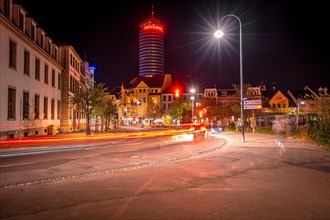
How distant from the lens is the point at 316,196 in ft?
22.1

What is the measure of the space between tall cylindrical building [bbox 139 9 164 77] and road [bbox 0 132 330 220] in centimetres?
17010

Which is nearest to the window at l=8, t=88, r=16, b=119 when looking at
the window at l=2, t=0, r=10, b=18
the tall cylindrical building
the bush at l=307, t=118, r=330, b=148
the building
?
the window at l=2, t=0, r=10, b=18

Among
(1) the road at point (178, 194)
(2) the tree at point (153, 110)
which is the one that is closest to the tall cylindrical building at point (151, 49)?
(2) the tree at point (153, 110)

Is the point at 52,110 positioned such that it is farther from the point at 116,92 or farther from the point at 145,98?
the point at 116,92

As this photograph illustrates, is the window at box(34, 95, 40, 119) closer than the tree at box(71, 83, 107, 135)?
Yes

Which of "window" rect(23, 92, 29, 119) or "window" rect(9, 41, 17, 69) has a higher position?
"window" rect(9, 41, 17, 69)

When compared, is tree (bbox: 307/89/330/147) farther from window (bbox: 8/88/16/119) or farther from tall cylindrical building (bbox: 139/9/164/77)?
tall cylindrical building (bbox: 139/9/164/77)

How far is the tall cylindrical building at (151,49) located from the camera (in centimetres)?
18188

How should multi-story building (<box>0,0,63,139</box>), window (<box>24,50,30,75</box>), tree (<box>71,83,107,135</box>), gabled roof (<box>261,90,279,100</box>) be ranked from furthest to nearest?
gabled roof (<box>261,90,279,100</box>) → tree (<box>71,83,107,135</box>) → window (<box>24,50,30,75</box>) → multi-story building (<box>0,0,63,139</box>)

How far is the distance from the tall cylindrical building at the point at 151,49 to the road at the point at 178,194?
558ft

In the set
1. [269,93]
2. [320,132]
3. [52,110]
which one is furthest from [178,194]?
[269,93]

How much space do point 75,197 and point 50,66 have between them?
1181 inches

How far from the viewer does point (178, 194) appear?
22.8 feet

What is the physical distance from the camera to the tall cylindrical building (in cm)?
18188
